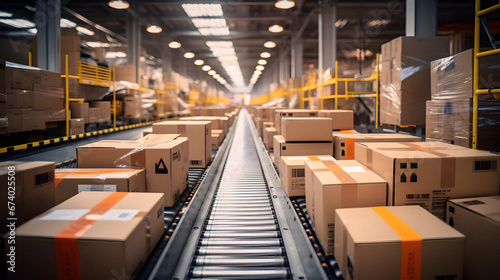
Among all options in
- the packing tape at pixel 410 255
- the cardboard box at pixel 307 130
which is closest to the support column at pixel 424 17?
the cardboard box at pixel 307 130

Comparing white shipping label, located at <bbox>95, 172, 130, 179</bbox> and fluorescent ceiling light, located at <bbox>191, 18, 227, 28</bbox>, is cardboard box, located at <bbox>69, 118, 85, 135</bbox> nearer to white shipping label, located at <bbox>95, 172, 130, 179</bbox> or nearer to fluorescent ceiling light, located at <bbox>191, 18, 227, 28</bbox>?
white shipping label, located at <bbox>95, 172, 130, 179</bbox>

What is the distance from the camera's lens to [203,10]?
37.9ft

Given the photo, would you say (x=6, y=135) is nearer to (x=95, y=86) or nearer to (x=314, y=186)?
(x=95, y=86)

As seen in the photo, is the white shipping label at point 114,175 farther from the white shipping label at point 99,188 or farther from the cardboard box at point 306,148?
the cardboard box at point 306,148

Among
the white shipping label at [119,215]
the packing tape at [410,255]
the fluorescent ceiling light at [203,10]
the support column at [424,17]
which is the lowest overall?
the packing tape at [410,255]

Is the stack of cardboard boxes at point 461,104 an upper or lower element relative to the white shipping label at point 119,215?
upper

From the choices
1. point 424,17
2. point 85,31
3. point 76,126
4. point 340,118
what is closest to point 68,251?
point 340,118

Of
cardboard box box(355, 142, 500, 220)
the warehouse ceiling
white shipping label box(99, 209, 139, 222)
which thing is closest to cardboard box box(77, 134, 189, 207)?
white shipping label box(99, 209, 139, 222)

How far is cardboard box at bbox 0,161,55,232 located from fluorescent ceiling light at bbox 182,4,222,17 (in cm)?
1052

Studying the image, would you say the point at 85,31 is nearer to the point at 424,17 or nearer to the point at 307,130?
the point at 307,130

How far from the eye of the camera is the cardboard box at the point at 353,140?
9.68 feet

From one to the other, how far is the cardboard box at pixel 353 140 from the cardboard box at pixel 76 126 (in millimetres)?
4750

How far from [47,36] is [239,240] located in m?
6.13

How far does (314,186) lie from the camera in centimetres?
214
